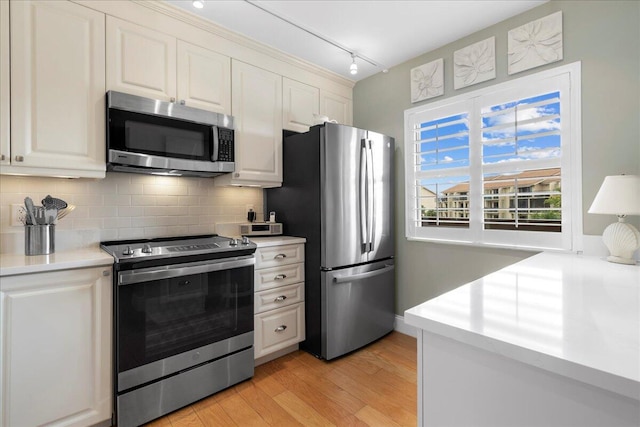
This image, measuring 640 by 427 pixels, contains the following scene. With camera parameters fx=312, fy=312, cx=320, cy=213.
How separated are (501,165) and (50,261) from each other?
Answer: 2.91m

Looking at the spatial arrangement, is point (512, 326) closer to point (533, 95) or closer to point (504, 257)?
point (504, 257)

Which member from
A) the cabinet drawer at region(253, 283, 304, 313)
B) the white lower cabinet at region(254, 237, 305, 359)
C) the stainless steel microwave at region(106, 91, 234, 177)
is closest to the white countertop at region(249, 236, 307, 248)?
the white lower cabinet at region(254, 237, 305, 359)

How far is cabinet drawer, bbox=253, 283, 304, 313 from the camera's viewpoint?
2328mm

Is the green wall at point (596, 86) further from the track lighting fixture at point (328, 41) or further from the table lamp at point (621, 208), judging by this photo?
the track lighting fixture at point (328, 41)

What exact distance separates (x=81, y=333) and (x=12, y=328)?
27cm

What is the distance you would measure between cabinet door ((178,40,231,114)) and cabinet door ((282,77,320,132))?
1.79ft

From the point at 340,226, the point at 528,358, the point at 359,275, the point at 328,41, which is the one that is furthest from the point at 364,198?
the point at 528,358

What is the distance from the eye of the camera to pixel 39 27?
170 centimetres

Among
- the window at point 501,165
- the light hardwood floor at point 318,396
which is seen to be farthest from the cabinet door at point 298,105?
the light hardwood floor at point 318,396

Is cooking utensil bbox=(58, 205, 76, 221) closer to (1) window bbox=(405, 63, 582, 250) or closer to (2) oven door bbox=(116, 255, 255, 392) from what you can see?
(2) oven door bbox=(116, 255, 255, 392)

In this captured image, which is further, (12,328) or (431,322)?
(12,328)

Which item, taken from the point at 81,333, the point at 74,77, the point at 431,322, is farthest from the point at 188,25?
the point at 431,322

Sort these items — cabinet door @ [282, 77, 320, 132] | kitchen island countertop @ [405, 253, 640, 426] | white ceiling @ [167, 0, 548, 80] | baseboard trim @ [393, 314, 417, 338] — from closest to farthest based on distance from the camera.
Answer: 1. kitchen island countertop @ [405, 253, 640, 426]
2. white ceiling @ [167, 0, 548, 80]
3. cabinet door @ [282, 77, 320, 132]
4. baseboard trim @ [393, 314, 417, 338]

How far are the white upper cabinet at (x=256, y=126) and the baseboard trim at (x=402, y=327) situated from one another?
1.73 metres
